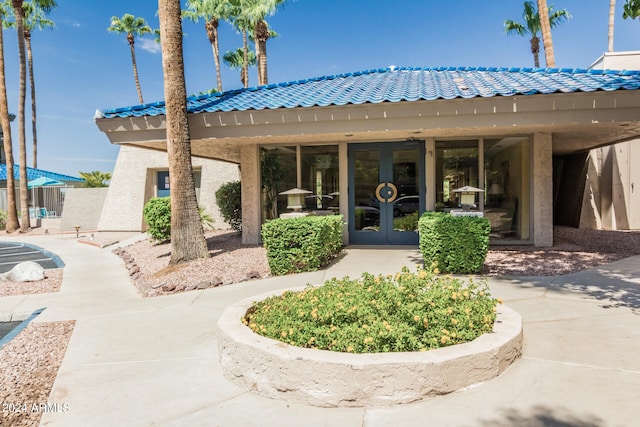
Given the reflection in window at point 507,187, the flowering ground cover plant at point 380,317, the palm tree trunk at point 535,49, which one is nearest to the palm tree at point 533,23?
the palm tree trunk at point 535,49

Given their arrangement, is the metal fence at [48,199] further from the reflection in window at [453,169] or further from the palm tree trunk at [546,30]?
the palm tree trunk at [546,30]

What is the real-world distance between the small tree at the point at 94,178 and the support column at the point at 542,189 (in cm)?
3155

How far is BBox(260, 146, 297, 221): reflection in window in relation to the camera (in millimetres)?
11328

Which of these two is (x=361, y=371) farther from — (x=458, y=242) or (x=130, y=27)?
(x=130, y=27)

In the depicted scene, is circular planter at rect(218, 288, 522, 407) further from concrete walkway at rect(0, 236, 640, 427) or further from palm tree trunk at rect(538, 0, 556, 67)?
palm tree trunk at rect(538, 0, 556, 67)

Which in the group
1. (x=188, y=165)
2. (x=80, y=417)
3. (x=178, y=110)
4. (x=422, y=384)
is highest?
(x=178, y=110)

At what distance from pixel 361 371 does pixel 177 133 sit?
6.94 meters

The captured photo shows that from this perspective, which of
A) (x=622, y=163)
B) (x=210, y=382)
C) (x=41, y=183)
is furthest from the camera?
(x=41, y=183)

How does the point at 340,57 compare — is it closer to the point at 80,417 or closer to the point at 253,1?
the point at 253,1

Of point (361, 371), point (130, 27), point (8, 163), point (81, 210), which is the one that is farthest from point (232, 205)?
point (130, 27)

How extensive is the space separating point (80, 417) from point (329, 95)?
8.20 metres

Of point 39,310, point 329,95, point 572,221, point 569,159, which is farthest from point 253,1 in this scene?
point 39,310

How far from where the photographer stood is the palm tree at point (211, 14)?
26.5 m

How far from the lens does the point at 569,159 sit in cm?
1533
